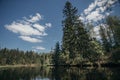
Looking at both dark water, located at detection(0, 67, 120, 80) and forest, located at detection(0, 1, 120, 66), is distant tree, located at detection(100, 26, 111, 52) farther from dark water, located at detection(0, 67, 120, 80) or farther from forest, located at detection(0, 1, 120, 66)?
dark water, located at detection(0, 67, 120, 80)

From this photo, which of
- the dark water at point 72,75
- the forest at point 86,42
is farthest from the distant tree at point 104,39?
the dark water at point 72,75

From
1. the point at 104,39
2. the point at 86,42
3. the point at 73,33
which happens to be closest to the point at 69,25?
the point at 73,33

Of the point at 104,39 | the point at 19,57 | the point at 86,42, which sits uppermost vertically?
the point at 104,39

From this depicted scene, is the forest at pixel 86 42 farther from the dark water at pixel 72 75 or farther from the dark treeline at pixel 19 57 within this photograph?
the dark treeline at pixel 19 57

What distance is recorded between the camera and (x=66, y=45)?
138ft

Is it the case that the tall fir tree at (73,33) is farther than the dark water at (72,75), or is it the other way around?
the tall fir tree at (73,33)

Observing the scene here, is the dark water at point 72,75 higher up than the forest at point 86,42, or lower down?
lower down

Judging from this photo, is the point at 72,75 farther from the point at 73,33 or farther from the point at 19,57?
the point at 19,57

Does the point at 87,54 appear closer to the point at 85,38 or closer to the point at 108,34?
the point at 85,38

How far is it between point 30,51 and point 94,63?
152 metres

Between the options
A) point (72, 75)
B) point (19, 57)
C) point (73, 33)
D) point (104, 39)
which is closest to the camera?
point (72, 75)

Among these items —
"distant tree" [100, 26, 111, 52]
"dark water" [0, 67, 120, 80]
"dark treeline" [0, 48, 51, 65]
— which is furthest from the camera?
"dark treeline" [0, 48, 51, 65]

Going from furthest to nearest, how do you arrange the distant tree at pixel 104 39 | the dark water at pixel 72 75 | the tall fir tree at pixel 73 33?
the distant tree at pixel 104 39
the tall fir tree at pixel 73 33
the dark water at pixel 72 75

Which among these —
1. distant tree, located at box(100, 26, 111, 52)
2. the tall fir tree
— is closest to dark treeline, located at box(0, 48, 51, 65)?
distant tree, located at box(100, 26, 111, 52)
